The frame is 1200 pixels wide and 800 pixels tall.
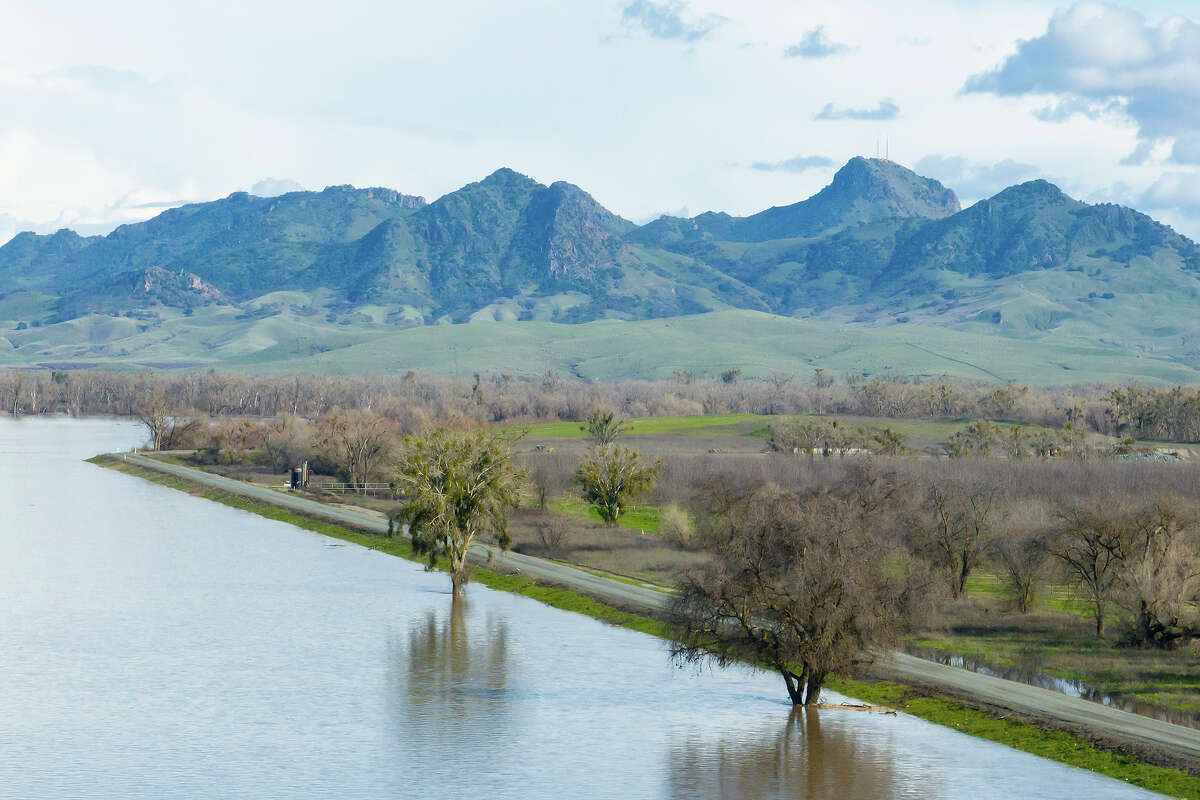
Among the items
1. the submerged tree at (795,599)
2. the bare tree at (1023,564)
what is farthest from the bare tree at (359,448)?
the submerged tree at (795,599)

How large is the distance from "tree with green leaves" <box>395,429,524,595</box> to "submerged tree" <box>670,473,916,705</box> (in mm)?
23728

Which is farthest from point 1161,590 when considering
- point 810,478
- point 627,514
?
point 810,478

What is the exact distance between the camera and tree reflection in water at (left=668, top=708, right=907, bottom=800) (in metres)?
39.7

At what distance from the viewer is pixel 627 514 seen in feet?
368

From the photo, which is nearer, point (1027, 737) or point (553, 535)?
point (1027, 737)

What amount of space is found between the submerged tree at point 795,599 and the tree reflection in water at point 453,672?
771 centimetres

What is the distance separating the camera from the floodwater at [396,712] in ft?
132

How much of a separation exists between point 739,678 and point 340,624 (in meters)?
20.4

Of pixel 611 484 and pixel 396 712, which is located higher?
pixel 611 484

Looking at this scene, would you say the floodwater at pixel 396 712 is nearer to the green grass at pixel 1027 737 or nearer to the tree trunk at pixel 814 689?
the green grass at pixel 1027 737

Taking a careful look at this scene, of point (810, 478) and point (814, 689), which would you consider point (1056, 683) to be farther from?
point (810, 478)

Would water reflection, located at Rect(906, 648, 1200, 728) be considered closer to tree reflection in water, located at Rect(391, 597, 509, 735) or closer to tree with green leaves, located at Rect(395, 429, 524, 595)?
tree reflection in water, located at Rect(391, 597, 509, 735)

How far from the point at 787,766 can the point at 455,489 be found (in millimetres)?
31544

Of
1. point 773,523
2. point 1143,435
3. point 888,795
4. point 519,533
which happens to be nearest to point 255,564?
point 519,533
